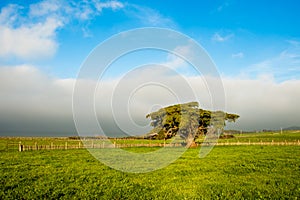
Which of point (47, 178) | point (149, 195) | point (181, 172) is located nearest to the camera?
point (149, 195)

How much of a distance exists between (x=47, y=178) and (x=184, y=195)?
28.9 ft

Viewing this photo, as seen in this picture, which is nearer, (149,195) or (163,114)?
(149,195)

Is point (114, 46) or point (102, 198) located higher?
point (114, 46)

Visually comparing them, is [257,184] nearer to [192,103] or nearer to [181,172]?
[181,172]

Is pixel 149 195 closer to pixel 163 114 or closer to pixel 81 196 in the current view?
pixel 81 196

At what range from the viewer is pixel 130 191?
44.9 feet

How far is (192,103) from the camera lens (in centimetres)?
5834

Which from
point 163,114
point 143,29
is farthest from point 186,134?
point 143,29

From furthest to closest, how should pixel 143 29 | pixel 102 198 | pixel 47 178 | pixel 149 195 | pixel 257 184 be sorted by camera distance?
pixel 143 29 → pixel 47 178 → pixel 257 184 → pixel 149 195 → pixel 102 198

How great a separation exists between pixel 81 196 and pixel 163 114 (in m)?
48.4

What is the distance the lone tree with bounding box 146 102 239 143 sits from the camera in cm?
5775

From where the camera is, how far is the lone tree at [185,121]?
189ft

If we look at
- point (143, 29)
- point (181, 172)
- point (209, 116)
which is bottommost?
point (181, 172)

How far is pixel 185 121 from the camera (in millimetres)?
57969
